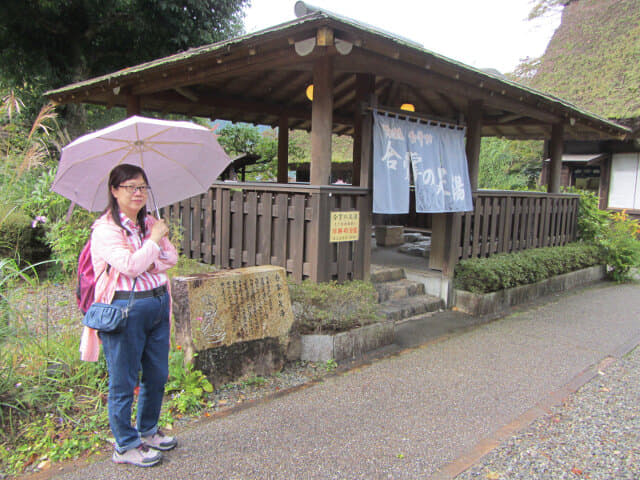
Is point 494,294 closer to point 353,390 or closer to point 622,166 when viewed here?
point 353,390

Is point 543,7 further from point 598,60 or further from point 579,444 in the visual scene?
point 579,444

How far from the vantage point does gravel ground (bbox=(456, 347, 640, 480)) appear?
119 inches

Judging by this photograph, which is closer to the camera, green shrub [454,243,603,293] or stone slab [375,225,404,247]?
green shrub [454,243,603,293]

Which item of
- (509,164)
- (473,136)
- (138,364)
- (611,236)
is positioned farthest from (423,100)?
(509,164)

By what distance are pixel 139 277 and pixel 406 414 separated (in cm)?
240

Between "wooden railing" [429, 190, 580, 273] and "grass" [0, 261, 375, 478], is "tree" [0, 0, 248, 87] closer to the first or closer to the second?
"wooden railing" [429, 190, 580, 273]

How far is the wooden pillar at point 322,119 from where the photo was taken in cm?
525

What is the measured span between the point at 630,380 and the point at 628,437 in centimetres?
137

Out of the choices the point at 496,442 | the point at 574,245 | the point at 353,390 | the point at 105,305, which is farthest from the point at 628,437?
the point at 574,245

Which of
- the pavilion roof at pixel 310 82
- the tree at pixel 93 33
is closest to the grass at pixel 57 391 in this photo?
the pavilion roof at pixel 310 82

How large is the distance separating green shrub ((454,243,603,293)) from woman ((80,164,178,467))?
5.26 meters

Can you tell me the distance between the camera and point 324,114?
17.5ft

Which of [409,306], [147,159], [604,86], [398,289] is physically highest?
[604,86]

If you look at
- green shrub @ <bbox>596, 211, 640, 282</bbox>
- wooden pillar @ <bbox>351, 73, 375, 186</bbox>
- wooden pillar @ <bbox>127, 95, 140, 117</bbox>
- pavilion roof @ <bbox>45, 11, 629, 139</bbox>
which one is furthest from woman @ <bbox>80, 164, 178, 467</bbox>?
green shrub @ <bbox>596, 211, 640, 282</bbox>
